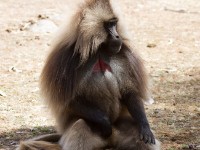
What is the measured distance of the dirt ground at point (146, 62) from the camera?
620 cm

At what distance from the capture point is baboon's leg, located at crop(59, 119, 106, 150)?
484 centimetres

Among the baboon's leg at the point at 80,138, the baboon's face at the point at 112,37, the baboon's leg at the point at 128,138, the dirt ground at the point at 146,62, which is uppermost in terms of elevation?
the baboon's face at the point at 112,37

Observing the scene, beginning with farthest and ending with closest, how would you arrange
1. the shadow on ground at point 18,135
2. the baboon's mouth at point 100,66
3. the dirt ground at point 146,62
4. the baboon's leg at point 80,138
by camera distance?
the dirt ground at point 146,62 < the shadow on ground at point 18,135 < the baboon's mouth at point 100,66 < the baboon's leg at point 80,138

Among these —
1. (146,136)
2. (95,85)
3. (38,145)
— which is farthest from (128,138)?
(38,145)

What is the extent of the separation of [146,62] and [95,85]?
4.16 metres

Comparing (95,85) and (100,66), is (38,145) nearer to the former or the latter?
(95,85)

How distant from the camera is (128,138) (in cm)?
509

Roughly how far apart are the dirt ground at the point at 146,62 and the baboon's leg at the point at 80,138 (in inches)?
35.3

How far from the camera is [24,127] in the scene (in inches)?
245

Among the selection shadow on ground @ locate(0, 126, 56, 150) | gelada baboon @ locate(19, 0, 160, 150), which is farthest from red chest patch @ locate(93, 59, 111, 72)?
shadow on ground @ locate(0, 126, 56, 150)

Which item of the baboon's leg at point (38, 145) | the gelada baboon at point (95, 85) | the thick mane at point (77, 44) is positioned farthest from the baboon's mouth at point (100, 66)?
the baboon's leg at point (38, 145)

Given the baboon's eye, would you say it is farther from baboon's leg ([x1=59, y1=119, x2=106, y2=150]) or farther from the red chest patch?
baboon's leg ([x1=59, y1=119, x2=106, y2=150])

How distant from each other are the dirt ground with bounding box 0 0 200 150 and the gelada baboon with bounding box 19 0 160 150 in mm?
491

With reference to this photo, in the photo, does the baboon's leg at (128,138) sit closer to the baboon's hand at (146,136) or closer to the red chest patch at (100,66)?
the baboon's hand at (146,136)
